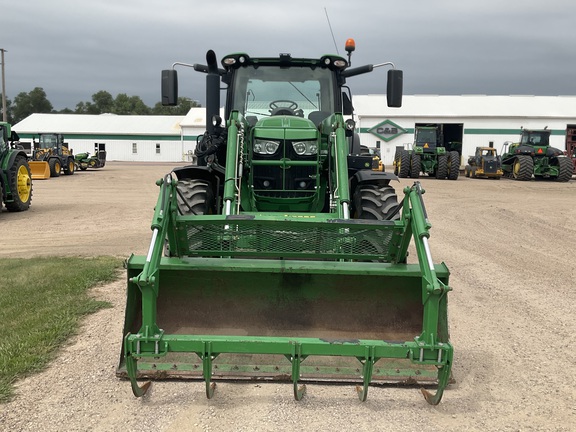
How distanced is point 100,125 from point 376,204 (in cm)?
5427

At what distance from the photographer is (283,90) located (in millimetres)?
6633

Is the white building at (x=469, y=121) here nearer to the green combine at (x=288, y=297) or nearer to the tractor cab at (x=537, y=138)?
the tractor cab at (x=537, y=138)

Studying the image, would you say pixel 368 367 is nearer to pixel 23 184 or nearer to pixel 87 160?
pixel 23 184

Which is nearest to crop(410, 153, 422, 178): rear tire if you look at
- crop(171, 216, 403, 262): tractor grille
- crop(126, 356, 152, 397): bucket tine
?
crop(171, 216, 403, 262): tractor grille

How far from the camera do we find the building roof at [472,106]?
4322 centimetres

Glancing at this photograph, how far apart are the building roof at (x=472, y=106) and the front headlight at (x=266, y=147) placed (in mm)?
38296

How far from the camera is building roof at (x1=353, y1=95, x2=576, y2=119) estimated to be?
43219 mm

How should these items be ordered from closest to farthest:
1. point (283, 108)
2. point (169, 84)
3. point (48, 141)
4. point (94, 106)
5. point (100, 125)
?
point (169, 84)
point (283, 108)
point (48, 141)
point (100, 125)
point (94, 106)

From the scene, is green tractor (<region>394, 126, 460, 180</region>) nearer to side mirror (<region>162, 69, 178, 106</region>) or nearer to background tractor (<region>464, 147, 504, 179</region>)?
background tractor (<region>464, 147, 504, 179</region>)

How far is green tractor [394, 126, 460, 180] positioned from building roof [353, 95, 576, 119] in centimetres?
1538

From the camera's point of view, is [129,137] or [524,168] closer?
[524,168]

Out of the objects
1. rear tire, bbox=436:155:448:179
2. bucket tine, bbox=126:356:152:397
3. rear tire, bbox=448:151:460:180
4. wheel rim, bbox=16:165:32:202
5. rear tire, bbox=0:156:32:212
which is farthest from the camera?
rear tire, bbox=436:155:448:179

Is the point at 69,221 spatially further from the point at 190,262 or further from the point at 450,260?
the point at 190,262

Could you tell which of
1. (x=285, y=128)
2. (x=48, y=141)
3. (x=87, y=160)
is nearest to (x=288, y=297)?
(x=285, y=128)
